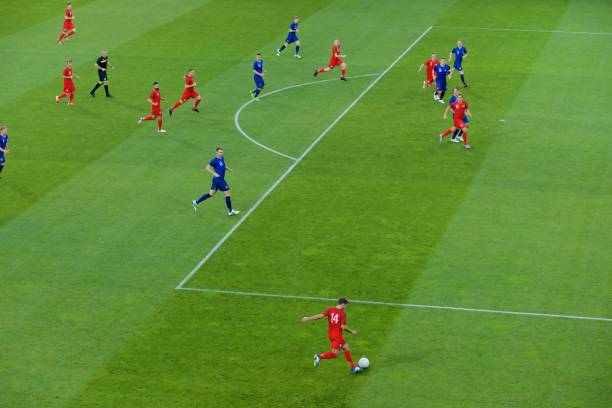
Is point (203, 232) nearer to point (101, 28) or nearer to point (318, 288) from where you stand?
point (318, 288)

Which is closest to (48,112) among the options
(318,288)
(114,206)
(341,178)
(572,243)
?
(114,206)

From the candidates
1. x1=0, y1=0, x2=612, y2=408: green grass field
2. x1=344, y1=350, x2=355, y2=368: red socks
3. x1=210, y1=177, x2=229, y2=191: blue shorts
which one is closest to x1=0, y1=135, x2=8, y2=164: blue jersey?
x1=0, y1=0, x2=612, y2=408: green grass field

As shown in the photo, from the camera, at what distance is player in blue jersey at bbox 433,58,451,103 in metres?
47.1

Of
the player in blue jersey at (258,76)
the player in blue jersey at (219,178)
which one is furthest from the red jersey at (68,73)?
the player in blue jersey at (219,178)

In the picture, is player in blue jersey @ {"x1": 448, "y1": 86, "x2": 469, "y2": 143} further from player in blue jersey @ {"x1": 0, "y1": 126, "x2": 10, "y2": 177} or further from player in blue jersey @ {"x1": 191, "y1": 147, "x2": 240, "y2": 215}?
player in blue jersey @ {"x1": 0, "y1": 126, "x2": 10, "y2": 177}

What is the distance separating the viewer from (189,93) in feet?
150

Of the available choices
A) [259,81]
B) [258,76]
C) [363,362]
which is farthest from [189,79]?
[363,362]

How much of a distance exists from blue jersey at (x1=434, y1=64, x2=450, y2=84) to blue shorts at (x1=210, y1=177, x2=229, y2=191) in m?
15.8

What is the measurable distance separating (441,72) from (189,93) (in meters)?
11.0

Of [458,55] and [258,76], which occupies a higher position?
[258,76]

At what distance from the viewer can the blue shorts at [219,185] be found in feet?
114

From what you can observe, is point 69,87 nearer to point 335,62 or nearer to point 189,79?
point 189,79

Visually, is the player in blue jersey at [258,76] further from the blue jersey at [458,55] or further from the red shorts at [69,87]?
the blue jersey at [458,55]

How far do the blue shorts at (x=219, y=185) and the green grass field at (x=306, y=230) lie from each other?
3.34 ft
